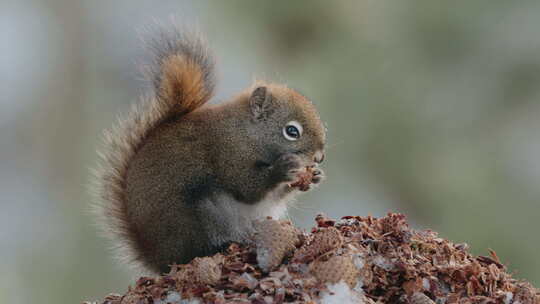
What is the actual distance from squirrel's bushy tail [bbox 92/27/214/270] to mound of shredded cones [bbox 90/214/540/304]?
508 millimetres

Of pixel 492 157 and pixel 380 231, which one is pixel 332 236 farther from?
pixel 492 157

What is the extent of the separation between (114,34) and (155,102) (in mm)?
2598

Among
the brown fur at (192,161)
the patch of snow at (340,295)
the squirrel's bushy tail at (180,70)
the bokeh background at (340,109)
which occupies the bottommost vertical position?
the patch of snow at (340,295)

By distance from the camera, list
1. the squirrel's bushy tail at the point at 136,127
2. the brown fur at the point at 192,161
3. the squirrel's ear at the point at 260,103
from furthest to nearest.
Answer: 1. the squirrel's ear at the point at 260,103
2. the squirrel's bushy tail at the point at 136,127
3. the brown fur at the point at 192,161

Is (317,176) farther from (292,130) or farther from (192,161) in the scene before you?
(192,161)

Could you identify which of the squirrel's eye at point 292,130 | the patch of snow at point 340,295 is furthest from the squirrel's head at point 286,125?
the patch of snow at point 340,295

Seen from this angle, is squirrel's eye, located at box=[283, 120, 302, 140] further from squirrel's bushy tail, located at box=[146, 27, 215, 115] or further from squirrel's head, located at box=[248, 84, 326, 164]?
squirrel's bushy tail, located at box=[146, 27, 215, 115]

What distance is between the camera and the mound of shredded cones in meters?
1.52

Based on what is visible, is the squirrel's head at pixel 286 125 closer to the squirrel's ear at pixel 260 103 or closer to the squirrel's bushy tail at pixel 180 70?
the squirrel's ear at pixel 260 103

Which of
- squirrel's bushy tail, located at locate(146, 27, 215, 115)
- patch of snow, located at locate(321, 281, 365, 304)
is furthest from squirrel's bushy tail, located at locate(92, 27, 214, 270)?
patch of snow, located at locate(321, 281, 365, 304)

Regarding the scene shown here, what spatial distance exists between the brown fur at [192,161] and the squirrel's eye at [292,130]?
16 mm

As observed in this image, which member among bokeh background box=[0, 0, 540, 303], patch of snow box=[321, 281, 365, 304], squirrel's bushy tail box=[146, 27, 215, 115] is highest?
bokeh background box=[0, 0, 540, 303]

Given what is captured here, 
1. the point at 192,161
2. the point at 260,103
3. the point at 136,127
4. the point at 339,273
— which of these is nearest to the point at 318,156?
the point at 260,103

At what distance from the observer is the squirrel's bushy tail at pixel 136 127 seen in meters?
2.21
